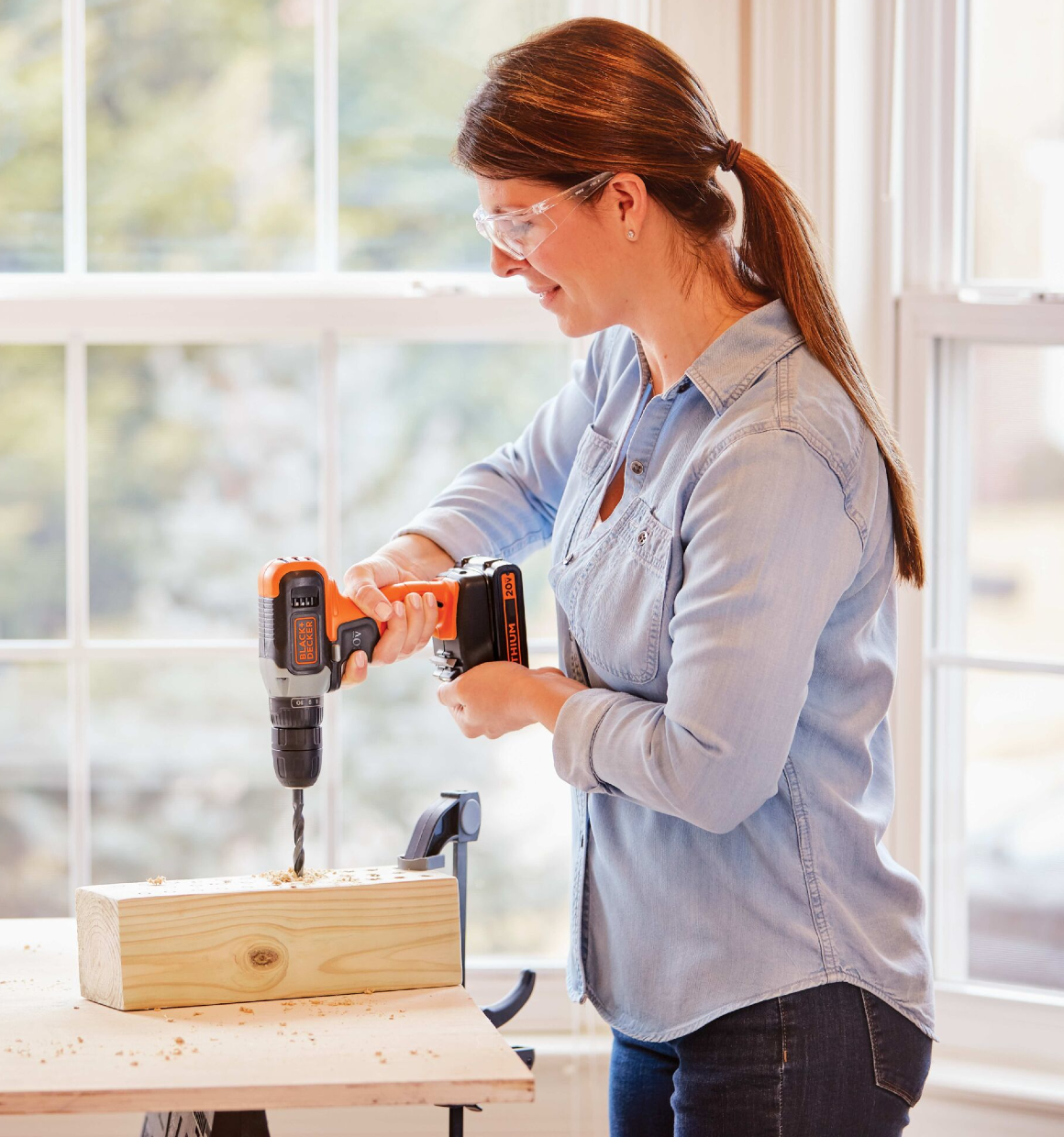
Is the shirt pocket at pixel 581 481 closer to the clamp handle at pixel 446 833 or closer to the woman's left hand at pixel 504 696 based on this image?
the woman's left hand at pixel 504 696

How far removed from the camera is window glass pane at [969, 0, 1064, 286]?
1900 millimetres

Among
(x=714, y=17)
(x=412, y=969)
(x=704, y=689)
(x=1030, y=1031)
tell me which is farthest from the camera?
(x=1030, y=1031)

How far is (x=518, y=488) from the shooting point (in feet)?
5.30

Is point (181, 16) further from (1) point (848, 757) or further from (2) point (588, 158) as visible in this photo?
(1) point (848, 757)

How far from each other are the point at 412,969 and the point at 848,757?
51 cm

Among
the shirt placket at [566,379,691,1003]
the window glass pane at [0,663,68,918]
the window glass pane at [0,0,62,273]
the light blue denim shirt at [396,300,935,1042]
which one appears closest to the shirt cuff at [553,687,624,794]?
the light blue denim shirt at [396,300,935,1042]

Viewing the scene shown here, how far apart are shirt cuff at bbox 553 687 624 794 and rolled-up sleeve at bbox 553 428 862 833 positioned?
2.4 inches

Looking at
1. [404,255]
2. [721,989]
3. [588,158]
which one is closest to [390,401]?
[404,255]

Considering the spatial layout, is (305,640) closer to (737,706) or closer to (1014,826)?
(737,706)

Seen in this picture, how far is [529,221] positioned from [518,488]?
0.45 meters

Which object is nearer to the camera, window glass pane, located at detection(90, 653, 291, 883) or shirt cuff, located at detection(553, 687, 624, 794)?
shirt cuff, located at detection(553, 687, 624, 794)

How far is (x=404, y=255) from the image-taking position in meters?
2.01

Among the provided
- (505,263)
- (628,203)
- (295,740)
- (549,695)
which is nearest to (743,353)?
(628,203)

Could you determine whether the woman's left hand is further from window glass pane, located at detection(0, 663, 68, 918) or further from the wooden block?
window glass pane, located at detection(0, 663, 68, 918)
